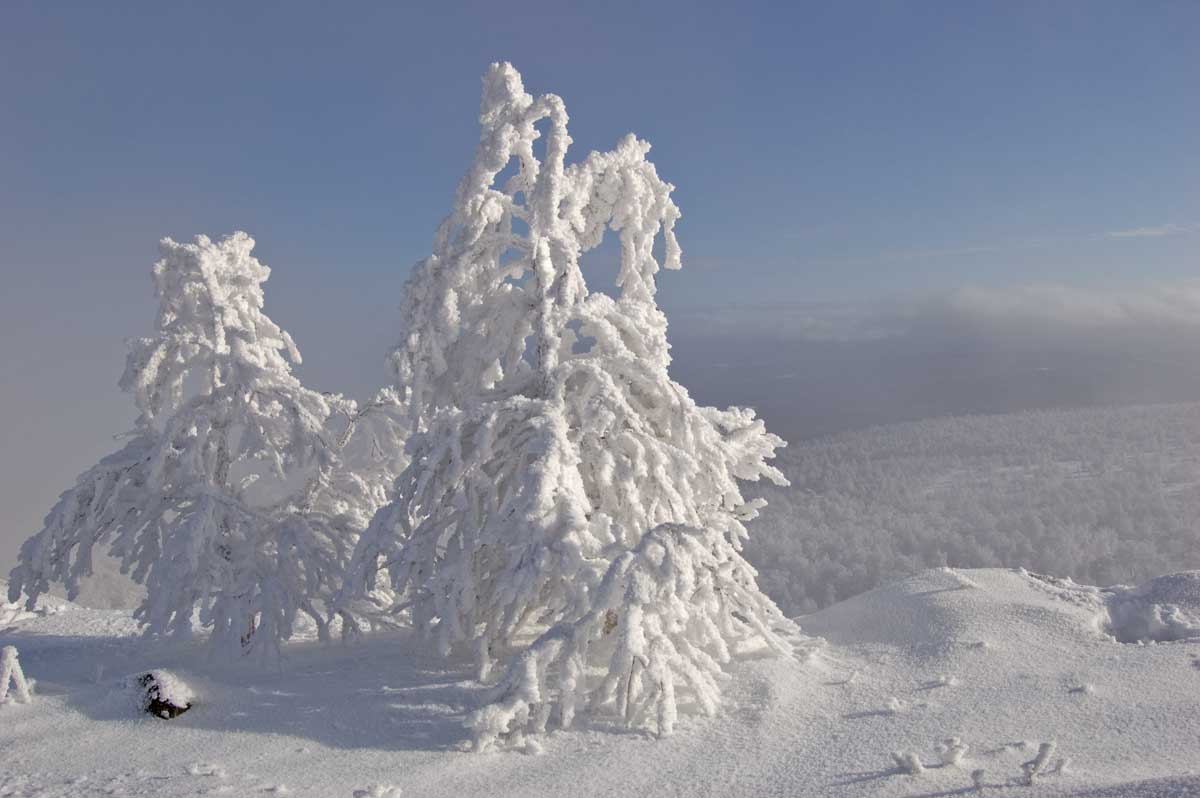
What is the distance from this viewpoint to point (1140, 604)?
1155cm

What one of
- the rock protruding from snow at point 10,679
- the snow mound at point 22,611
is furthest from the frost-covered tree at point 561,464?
the snow mound at point 22,611

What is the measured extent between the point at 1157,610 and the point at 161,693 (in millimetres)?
13154

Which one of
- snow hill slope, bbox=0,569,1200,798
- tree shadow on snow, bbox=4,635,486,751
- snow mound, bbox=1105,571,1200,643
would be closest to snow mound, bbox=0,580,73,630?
tree shadow on snow, bbox=4,635,486,751

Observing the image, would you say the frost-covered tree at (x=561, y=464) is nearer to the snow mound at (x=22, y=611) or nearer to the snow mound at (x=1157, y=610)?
the snow mound at (x=1157, y=610)

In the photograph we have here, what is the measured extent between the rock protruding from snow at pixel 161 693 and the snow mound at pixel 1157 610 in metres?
12.0

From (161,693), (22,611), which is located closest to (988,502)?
(22,611)

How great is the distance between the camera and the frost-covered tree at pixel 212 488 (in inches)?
406

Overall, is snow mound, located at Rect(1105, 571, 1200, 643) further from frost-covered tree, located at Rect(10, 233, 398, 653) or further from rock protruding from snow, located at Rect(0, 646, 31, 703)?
rock protruding from snow, located at Rect(0, 646, 31, 703)

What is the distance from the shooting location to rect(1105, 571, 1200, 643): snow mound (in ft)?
35.6

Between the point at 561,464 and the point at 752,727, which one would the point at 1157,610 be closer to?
the point at 752,727

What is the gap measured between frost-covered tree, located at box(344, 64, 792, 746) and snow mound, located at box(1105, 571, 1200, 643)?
197 inches

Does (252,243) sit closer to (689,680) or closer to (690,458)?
(690,458)

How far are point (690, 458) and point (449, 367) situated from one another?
357 centimetres

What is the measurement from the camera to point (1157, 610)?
11.3 metres
